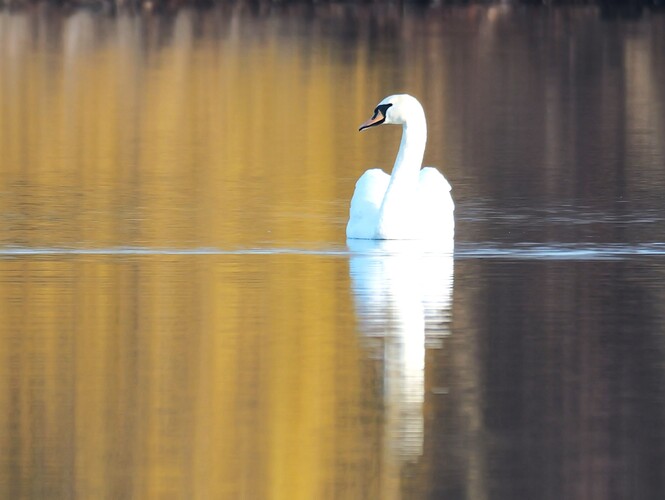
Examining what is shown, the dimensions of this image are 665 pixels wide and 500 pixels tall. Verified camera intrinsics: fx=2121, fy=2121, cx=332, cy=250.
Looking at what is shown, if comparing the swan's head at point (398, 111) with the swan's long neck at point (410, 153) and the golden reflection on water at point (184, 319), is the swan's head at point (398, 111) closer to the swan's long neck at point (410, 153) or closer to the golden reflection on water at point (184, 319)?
the swan's long neck at point (410, 153)

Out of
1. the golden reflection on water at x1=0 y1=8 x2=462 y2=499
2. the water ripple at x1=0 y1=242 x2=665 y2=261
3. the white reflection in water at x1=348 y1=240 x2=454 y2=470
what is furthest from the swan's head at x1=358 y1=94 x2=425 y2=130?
the water ripple at x1=0 y1=242 x2=665 y2=261

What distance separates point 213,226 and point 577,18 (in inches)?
1493

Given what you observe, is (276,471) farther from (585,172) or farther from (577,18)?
(577,18)

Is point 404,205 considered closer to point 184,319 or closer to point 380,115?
point 380,115

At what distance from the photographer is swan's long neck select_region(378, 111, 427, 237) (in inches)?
583

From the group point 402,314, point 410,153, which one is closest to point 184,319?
point 402,314

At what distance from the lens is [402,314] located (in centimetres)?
1153

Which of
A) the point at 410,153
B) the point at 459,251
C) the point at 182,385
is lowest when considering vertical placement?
the point at 182,385

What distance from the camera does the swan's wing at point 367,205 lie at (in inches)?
588

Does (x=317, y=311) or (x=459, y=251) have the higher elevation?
(x=459, y=251)

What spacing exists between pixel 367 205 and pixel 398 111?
4.57 feet

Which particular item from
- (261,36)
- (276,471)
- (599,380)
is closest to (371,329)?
(599,380)

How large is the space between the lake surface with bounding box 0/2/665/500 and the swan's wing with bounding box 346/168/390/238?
1.08 ft

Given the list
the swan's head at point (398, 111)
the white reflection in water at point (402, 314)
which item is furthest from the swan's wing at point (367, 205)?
the swan's head at point (398, 111)
